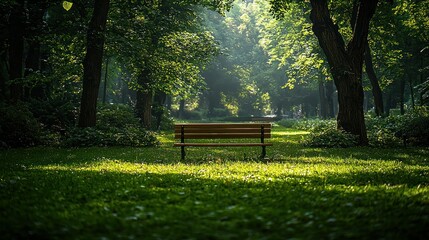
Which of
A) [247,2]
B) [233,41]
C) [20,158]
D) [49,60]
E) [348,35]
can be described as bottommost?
[20,158]

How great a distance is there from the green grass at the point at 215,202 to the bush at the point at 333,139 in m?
5.65

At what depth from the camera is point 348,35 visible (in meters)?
22.0

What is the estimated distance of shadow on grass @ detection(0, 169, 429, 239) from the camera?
3.75 m

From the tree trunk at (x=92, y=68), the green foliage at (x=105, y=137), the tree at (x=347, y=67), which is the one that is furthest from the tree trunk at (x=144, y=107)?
the tree at (x=347, y=67)

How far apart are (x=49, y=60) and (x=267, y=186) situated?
19.3m

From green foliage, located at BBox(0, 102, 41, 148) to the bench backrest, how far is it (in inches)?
274

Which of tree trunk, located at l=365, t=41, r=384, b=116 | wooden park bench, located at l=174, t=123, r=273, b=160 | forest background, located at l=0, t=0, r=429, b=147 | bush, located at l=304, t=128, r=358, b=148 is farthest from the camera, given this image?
tree trunk, located at l=365, t=41, r=384, b=116

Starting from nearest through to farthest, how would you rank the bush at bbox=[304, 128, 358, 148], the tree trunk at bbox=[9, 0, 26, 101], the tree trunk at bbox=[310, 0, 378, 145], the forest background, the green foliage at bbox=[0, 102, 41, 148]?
the green foliage at bbox=[0, 102, 41, 148] → the bush at bbox=[304, 128, 358, 148] → the tree trunk at bbox=[310, 0, 378, 145] → the forest background → the tree trunk at bbox=[9, 0, 26, 101]

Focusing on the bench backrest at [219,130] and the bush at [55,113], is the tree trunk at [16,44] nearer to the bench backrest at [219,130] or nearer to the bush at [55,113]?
the bush at [55,113]

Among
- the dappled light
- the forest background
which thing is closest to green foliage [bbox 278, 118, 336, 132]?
the forest background

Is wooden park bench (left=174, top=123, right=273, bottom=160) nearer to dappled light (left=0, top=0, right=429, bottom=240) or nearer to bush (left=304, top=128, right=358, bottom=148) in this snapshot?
dappled light (left=0, top=0, right=429, bottom=240)

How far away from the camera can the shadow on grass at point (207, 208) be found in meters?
3.75

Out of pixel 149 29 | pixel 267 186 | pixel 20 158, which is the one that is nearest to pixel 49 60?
pixel 149 29

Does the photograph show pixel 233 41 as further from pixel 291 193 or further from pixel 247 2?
pixel 291 193
